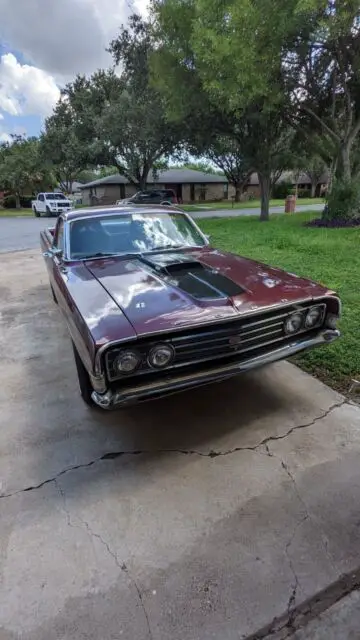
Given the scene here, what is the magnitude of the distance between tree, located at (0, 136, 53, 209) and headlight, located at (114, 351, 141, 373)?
3598cm

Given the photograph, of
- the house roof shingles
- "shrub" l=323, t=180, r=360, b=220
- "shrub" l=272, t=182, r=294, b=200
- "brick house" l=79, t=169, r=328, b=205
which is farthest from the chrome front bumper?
"shrub" l=272, t=182, r=294, b=200

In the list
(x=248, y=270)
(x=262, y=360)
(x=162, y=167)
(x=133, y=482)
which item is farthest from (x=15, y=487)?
(x=162, y=167)

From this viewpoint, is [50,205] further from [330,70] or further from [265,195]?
[330,70]

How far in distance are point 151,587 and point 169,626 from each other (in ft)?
0.61

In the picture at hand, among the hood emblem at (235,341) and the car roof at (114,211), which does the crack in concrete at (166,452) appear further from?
the car roof at (114,211)

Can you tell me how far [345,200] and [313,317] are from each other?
1119 centimetres

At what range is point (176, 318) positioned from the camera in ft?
7.59

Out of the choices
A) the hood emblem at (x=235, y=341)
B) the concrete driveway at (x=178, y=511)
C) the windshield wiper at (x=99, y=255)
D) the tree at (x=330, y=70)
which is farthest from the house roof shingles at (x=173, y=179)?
the hood emblem at (x=235, y=341)

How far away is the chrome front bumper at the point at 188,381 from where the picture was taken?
222 cm

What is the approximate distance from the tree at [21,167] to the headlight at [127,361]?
3598cm

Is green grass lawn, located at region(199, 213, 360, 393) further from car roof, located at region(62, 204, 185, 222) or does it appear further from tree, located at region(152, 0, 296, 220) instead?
tree, located at region(152, 0, 296, 220)

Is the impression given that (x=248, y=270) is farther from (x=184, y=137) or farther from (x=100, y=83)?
(x=100, y=83)

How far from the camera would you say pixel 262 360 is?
2605mm

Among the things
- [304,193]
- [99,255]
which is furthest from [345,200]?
[304,193]
